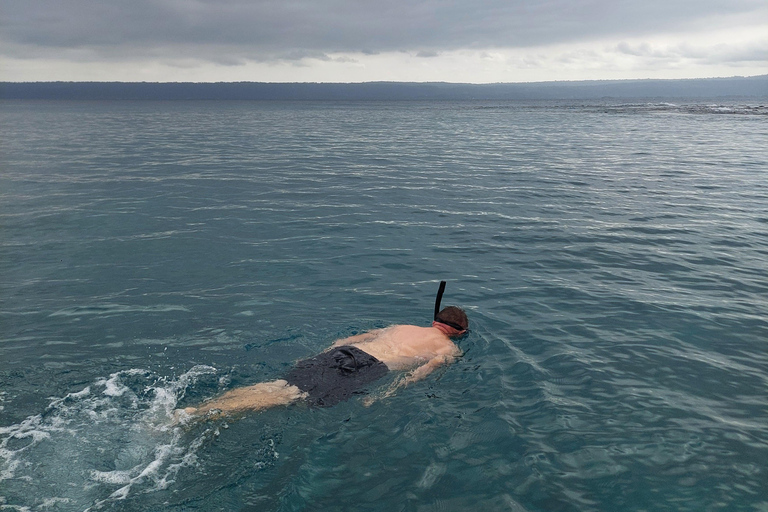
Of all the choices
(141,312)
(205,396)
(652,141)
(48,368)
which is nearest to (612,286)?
(205,396)

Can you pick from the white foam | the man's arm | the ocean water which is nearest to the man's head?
the ocean water

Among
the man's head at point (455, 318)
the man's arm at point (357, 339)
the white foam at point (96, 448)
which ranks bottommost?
the white foam at point (96, 448)

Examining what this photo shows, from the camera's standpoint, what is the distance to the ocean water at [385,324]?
264 inches

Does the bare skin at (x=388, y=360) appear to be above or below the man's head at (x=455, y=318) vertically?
below

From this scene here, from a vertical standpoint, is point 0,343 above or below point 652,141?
below

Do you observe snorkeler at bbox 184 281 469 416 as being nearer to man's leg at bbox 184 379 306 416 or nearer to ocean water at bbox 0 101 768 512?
man's leg at bbox 184 379 306 416

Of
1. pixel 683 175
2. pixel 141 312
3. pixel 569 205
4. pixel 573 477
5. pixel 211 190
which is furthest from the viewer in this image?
pixel 683 175

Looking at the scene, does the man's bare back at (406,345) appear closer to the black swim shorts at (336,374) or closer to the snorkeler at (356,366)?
the snorkeler at (356,366)

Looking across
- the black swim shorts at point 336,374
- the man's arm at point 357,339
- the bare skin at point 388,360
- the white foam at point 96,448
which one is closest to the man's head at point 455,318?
the bare skin at point 388,360

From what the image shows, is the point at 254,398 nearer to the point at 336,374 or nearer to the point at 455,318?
the point at 336,374

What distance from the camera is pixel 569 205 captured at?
904 inches

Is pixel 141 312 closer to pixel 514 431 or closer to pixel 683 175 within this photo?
pixel 514 431

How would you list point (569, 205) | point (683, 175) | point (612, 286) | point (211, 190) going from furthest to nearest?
1. point (683, 175)
2. point (211, 190)
3. point (569, 205)
4. point (612, 286)

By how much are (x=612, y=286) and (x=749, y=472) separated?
6934 mm
